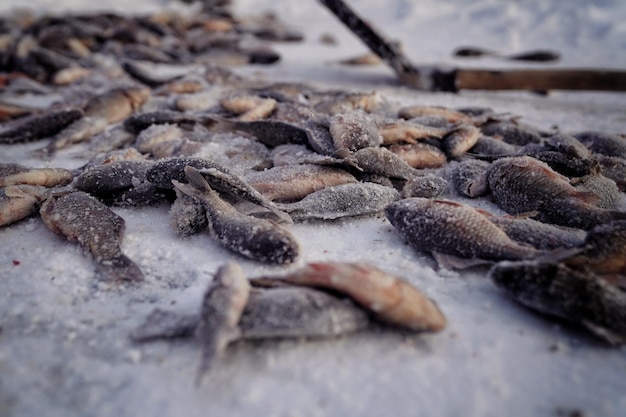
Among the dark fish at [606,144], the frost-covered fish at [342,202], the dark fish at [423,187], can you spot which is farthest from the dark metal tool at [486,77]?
the frost-covered fish at [342,202]

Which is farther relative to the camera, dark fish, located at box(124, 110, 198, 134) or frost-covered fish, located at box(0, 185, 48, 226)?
dark fish, located at box(124, 110, 198, 134)

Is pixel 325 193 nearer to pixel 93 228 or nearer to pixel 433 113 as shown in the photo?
pixel 93 228

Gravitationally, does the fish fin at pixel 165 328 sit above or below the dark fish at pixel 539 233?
below

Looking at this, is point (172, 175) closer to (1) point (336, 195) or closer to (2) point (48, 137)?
(1) point (336, 195)

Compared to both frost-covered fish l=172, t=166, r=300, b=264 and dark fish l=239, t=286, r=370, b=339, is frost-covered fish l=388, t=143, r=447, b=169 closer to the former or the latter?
frost-covered fish l=172, t=166, r=300, b=264

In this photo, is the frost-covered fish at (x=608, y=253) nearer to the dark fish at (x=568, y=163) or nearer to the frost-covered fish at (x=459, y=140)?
the dark fish at (x=568, y=163)

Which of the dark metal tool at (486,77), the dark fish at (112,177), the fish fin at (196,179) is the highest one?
the dark metal tool at (486,77)

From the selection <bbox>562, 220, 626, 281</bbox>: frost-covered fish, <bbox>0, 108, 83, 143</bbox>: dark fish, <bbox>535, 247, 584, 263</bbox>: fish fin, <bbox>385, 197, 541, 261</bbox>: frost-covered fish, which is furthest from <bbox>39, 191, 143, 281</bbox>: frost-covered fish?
<bbox>562, 220, 626, 281</bbox>: frost-covered fish
